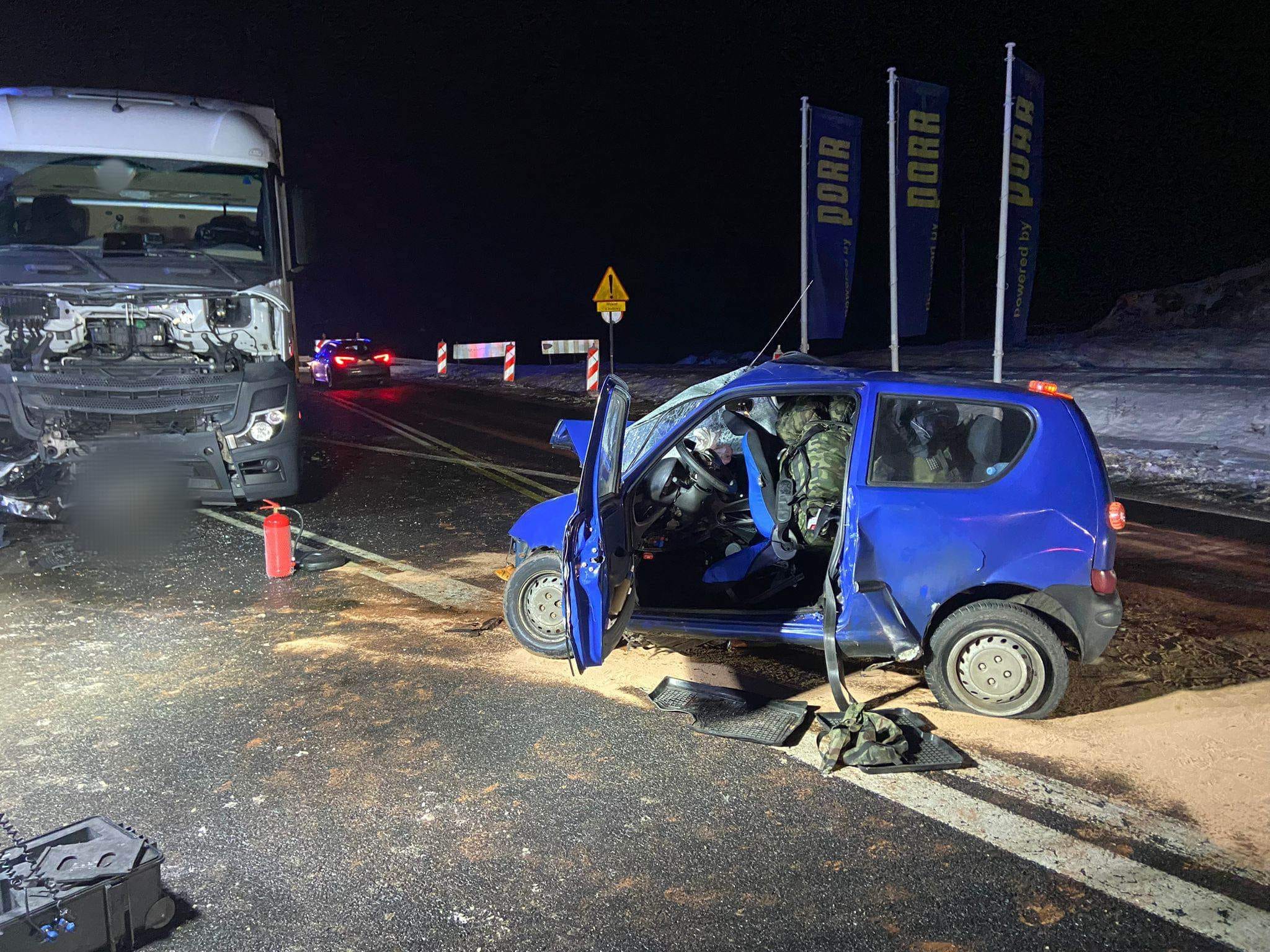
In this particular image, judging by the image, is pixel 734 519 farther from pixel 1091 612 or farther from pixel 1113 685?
pixel 1113 685

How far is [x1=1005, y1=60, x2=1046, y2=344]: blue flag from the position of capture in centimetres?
1488

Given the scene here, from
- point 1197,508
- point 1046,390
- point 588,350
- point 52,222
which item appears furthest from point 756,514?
point 588,350

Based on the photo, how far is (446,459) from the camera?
43.3ft

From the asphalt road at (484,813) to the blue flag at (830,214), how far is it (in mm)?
11198

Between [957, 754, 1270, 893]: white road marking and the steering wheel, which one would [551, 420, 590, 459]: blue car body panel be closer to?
the steering wheel

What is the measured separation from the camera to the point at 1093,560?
179 inches

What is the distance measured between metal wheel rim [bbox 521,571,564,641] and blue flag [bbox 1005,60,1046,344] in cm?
1173

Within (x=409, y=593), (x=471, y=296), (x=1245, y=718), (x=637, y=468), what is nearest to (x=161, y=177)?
(x=409, y=593)

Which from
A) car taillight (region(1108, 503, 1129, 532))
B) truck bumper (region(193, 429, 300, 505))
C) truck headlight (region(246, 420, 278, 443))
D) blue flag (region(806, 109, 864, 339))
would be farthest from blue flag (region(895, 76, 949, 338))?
car taillight (region(1108, 503, 1129, 532))

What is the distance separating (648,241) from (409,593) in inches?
3478

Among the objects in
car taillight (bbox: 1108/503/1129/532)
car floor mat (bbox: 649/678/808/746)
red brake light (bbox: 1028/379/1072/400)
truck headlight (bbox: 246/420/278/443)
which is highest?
red brake light (bbox: 1028/379/1072/400)

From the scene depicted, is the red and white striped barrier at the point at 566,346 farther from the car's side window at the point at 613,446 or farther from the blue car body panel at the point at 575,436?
the car's side window at the point at 613,446

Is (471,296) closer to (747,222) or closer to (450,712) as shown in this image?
(747,222)

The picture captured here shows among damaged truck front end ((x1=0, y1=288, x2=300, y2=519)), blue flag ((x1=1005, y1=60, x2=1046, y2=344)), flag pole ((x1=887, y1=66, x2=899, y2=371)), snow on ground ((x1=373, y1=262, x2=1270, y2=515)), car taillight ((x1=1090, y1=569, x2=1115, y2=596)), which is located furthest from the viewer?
flag pole ((x1=887, y1=66, x2=899, y2=371))
